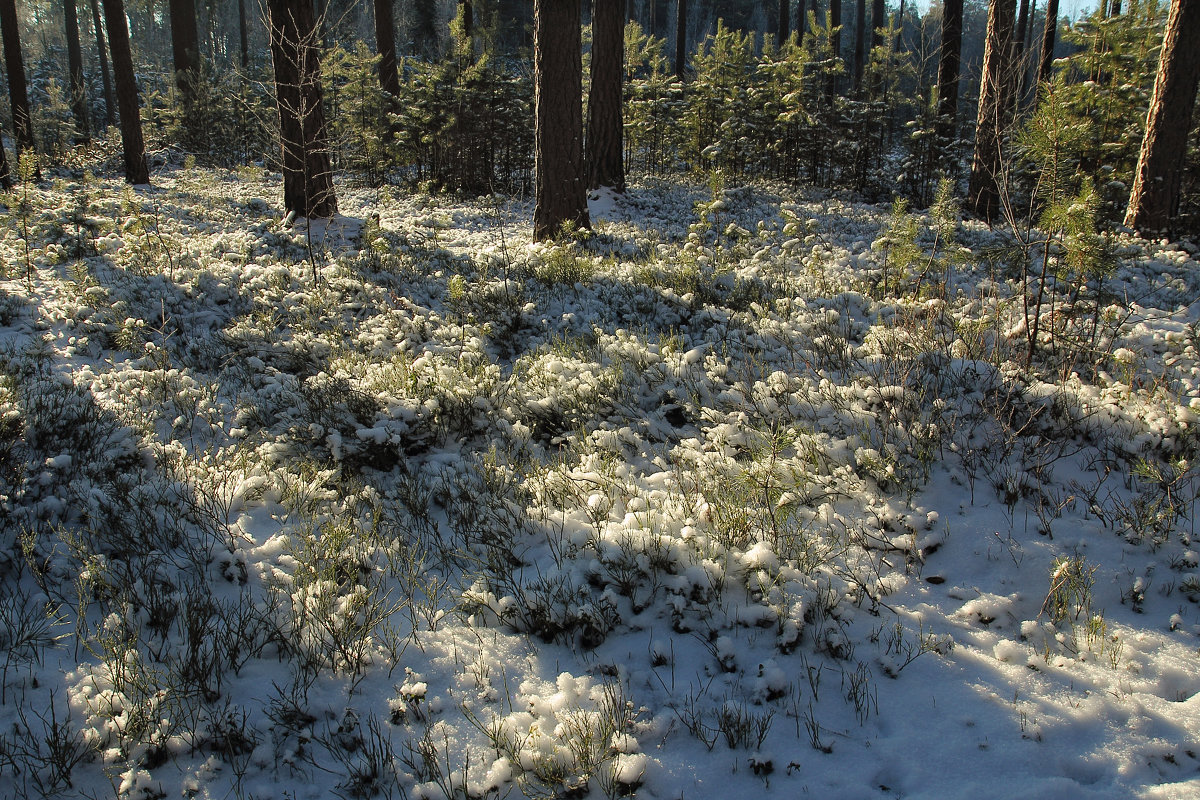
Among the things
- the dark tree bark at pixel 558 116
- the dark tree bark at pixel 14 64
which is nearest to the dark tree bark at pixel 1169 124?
the dark tree bark at pixel 558 116

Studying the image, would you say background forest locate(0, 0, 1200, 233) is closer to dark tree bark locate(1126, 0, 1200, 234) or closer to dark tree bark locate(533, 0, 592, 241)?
dark tree bark locate(1126, 0, 1200, 234)

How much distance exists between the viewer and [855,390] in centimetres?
427

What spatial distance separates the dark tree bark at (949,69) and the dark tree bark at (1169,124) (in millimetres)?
4572

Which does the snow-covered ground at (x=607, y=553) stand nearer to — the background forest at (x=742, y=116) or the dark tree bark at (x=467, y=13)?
the background forest at (x=742, y=116)

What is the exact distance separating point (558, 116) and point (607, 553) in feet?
24.5

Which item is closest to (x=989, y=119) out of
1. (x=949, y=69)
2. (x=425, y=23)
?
(x=949, y=69)

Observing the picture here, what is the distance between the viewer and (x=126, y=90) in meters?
13.9

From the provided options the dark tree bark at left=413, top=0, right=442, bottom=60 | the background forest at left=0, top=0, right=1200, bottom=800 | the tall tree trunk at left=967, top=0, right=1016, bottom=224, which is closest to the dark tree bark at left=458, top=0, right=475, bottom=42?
the background forest at left=0, top=0, right=1200, bottom=800

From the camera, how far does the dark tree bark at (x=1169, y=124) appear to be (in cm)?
830

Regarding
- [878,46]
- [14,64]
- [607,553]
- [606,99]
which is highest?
[878,46]

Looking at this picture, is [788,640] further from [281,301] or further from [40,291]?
[40,291]

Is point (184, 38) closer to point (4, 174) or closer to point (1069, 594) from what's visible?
point (4, 174)

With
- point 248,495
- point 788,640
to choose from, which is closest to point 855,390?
point 788,640

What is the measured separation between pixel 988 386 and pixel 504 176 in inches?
516
